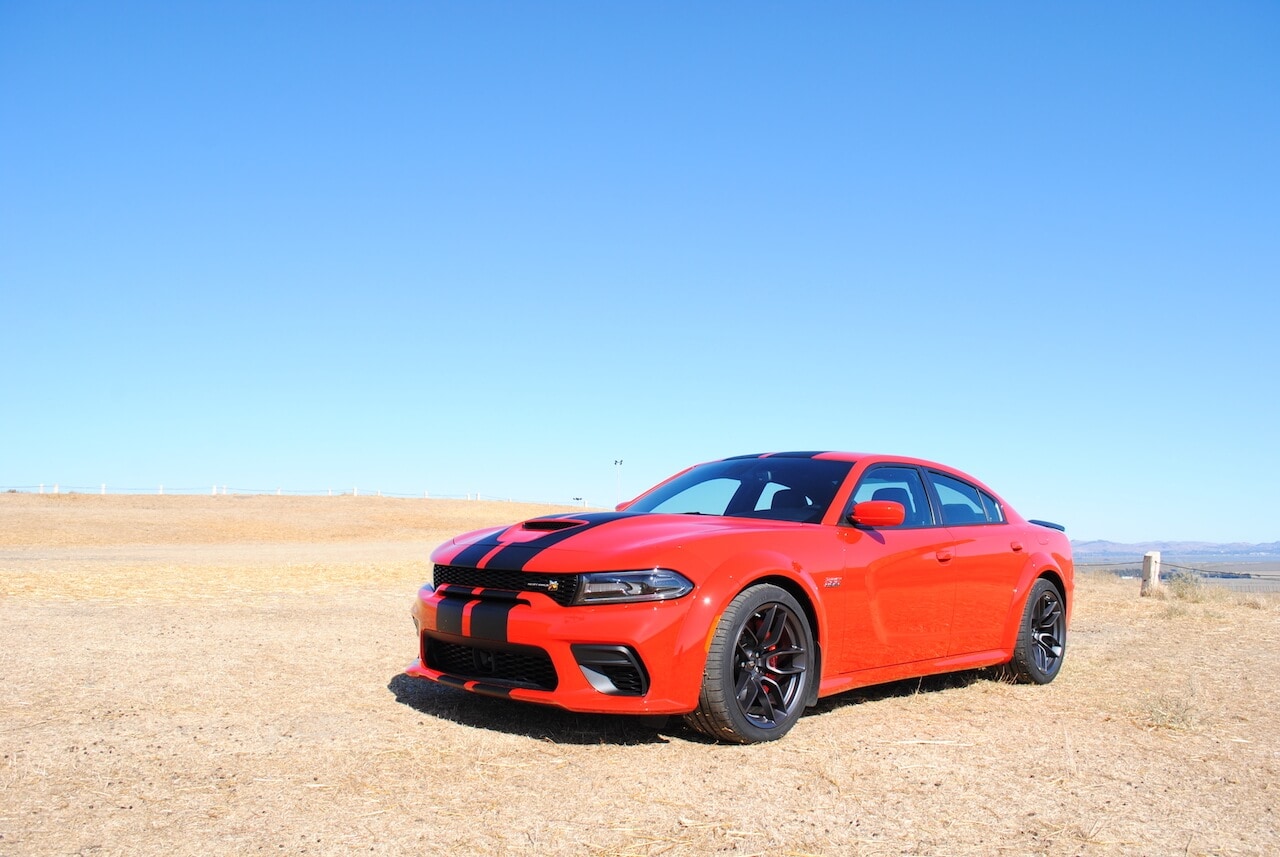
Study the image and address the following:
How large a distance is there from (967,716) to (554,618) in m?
2.55

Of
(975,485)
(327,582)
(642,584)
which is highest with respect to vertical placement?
(975,485)

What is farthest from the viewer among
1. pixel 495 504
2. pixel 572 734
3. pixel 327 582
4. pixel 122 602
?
pixel 495 504

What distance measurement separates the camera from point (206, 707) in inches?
213

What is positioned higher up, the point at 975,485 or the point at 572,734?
the point at 975,485

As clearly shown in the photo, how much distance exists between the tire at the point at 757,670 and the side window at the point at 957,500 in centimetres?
197

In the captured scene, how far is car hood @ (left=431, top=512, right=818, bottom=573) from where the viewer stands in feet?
15.4

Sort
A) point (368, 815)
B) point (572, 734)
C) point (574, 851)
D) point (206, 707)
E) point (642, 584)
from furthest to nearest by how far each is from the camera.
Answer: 1. point (206, 707)
2. point (572, 734)
3. point (642, 584)
4. point (368, 815)
5. point (574, 851)

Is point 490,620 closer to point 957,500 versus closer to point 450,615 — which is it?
point 450,615

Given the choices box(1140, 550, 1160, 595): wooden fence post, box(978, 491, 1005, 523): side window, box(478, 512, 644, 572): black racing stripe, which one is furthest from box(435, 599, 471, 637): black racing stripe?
box(1140, 550, 1160, 595): wooden fence post

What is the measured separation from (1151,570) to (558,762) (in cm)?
1509

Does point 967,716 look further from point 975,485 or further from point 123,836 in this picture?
point 123,836

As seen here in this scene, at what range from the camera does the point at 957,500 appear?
6.87 metres

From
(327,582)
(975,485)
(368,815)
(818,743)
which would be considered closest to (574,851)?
(368,815)

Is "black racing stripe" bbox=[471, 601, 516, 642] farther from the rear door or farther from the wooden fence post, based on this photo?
the wooden fence post
